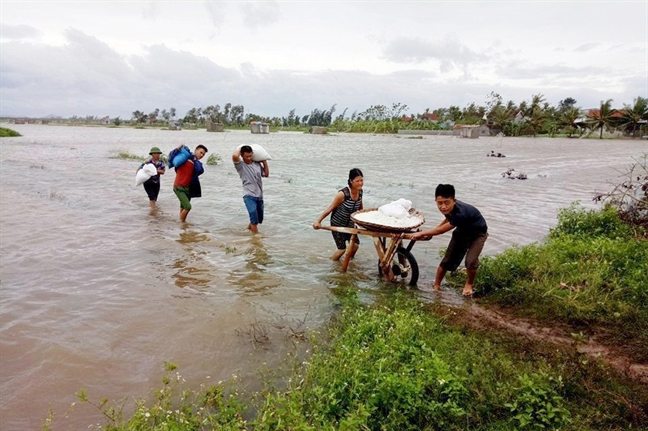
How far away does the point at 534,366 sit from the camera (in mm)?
3516

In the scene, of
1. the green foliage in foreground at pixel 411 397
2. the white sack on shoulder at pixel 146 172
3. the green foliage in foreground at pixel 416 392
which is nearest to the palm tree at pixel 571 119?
the white sack on shoulder at pixel 146 172

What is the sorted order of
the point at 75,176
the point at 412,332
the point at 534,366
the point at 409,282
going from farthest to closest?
the point at 75,176, the point at 409,282, the point at 412,332, the point at 534,366

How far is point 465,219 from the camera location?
5145mm

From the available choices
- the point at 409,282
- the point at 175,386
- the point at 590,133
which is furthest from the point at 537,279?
the point at 590,133

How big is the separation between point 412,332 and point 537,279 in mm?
2226

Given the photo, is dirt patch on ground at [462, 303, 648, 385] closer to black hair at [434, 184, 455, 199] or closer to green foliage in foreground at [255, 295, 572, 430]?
green foliage in foreground at [255, 295, 572, 430]

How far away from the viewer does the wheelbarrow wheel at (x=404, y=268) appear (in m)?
5.68

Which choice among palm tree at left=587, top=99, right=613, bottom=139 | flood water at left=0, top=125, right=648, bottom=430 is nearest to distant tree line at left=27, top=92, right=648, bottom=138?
palm tree at left=587, top=99, right=613, bottom=139

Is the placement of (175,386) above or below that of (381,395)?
below

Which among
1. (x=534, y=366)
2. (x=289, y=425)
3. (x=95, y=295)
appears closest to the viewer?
(x=289, y=425)

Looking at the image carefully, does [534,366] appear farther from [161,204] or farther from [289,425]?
[161,204]

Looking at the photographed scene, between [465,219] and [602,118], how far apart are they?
70311mm

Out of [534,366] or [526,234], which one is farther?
[526,234]

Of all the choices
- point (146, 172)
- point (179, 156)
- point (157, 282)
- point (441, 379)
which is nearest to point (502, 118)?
point (146, 172)
